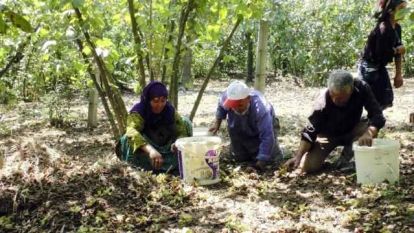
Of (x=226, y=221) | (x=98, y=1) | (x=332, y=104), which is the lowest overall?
(x=226, y=221)

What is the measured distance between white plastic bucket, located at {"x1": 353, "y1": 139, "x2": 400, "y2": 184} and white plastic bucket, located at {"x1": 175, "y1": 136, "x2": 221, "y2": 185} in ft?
3.77

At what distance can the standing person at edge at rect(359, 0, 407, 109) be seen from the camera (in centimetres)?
510

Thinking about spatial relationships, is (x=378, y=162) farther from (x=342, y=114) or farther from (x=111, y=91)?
(x=111, y=91)

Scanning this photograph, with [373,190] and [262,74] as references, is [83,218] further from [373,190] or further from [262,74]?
[262,74]

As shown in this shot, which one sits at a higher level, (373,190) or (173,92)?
(173,92)

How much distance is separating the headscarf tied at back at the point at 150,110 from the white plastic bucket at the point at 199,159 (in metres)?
0.58

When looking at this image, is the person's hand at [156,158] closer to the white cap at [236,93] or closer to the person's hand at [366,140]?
the white cap at [236,93]

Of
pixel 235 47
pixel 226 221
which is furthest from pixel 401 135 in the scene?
pixel 235 47

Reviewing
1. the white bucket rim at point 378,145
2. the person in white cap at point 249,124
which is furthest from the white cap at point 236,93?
the white bucket rim at point 378,145

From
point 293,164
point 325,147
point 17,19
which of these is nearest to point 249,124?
point 293,164

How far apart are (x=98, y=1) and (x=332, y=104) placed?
2353 mm

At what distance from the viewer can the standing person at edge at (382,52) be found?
510cm

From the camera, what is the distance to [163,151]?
5148 mm

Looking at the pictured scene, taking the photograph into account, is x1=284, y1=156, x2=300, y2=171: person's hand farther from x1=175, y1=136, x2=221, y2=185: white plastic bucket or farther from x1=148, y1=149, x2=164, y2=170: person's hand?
x1=148, y1=149, x2=164, y2=170: person's hand
